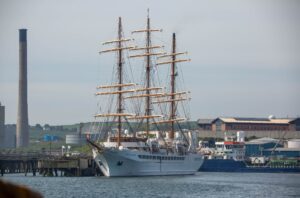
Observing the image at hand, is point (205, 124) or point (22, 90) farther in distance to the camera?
point (205, 124)

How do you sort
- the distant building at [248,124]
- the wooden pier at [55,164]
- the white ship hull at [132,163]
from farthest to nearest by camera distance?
the distant building at [248,124]
the wooden pier at [55,164]
the white ship hull at [132,163]

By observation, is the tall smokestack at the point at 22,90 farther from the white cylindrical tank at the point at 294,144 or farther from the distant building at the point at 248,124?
the white cylindrical tank at the point at 294,144

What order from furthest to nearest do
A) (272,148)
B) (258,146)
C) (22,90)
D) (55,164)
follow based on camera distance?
(272,148), (258,146), (22,90), (55,164)

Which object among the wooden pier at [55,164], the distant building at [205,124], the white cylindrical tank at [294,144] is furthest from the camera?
the distant building at [205,124]

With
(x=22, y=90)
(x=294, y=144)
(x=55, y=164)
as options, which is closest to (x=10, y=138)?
(x=22, y=90)

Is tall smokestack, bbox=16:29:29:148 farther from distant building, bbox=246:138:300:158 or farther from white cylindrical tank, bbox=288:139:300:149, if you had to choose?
white cylindrical tank, bbox=288:139:300:149

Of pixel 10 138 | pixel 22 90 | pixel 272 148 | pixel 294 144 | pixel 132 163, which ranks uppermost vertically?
pixel 22 90

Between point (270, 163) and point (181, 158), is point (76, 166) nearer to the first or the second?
point (181, 158)

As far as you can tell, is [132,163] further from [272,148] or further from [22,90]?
[272,148]

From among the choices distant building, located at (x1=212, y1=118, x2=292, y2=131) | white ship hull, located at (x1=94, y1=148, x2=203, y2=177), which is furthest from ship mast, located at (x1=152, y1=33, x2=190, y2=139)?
distant building, located at (x1=212, y1=118, x2=292, y2=131)

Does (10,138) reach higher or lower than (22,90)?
lower

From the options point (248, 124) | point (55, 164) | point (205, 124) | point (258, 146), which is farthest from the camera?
point (205, 124)

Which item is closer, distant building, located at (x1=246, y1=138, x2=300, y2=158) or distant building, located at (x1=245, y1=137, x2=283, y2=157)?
distant building, located at (x1=246, y1=138, x2=300, y2=158)

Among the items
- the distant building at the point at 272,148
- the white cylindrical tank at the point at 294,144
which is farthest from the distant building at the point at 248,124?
the white cylindrical tank at the point at 294,144
